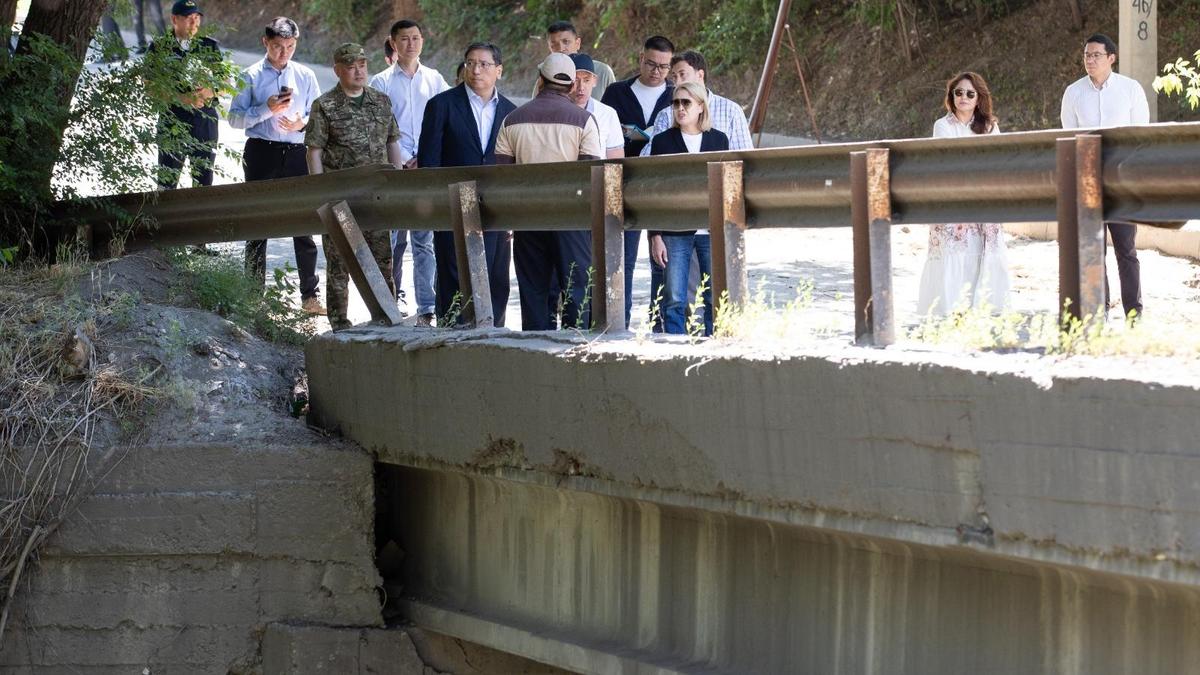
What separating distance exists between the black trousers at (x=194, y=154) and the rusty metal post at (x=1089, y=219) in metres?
5.37

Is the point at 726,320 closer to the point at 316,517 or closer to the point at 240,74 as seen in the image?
the point at 316,517

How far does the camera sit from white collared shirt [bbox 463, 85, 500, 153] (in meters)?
8.47

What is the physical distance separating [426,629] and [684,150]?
296 cm

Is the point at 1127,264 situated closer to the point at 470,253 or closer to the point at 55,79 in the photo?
the point at 470,253

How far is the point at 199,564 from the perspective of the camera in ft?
Result: 21.6

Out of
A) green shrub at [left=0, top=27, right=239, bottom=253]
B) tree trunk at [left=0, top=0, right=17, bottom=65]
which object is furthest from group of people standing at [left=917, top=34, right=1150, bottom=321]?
tree trunk at [left=0, top=0, right=17, bottom=65]

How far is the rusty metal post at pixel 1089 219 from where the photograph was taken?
15.6ft

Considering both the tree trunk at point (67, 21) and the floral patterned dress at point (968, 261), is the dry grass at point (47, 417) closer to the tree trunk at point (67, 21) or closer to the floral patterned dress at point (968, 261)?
the tree trunk at point (67, 21)

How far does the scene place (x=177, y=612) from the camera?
6.60 meters

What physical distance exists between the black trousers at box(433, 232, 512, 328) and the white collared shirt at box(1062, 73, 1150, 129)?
3878mm

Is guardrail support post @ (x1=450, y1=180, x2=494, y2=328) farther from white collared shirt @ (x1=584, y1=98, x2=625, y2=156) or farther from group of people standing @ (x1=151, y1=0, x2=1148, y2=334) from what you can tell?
white collared shirt @ (x1=584, y1=98, x2=625, y2=156)

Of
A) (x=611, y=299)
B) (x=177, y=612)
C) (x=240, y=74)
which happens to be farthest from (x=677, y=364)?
(x=240, y=74)

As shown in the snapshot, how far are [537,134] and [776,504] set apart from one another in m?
3.15

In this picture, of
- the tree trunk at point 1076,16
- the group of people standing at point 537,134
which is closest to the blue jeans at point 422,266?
the group of people standing at point 537,134
